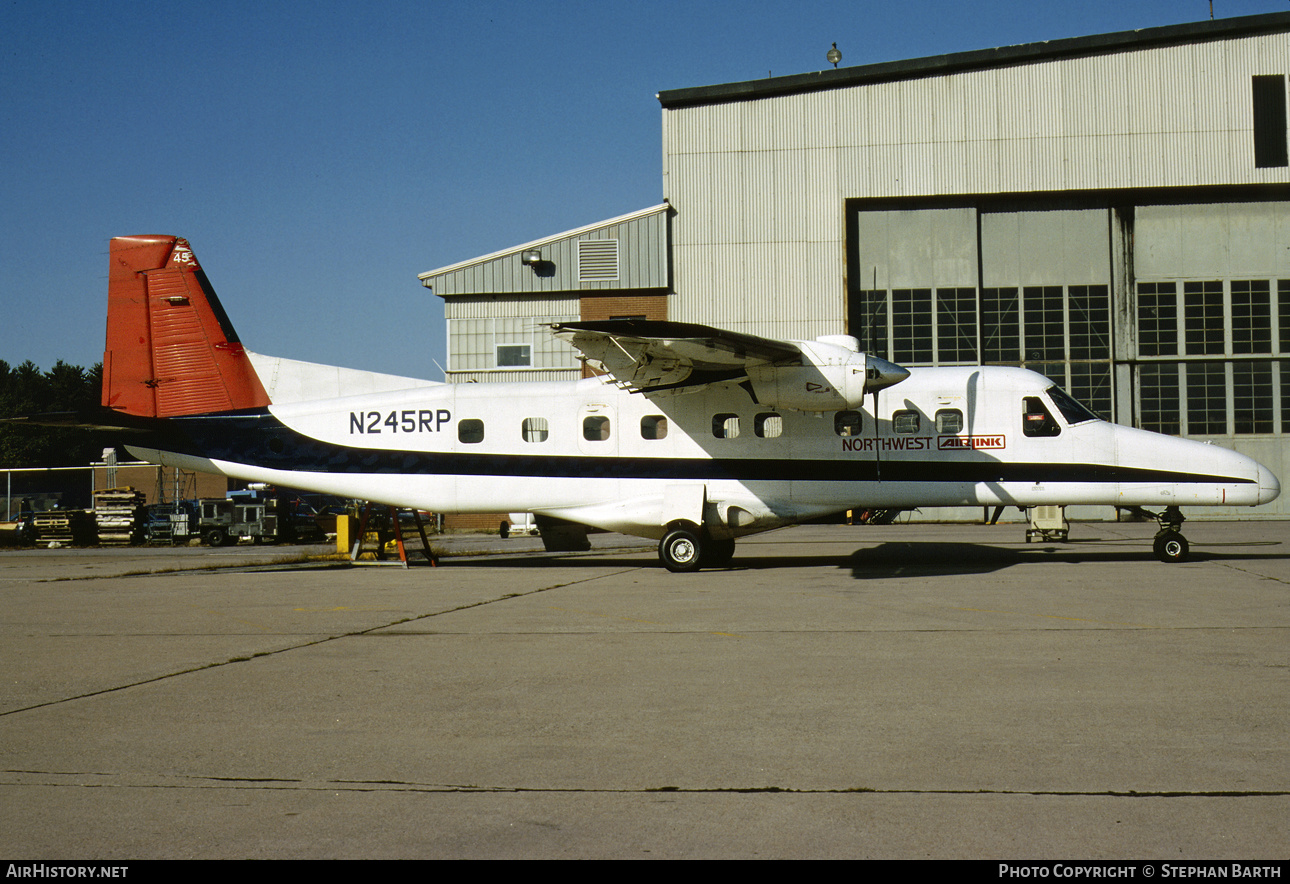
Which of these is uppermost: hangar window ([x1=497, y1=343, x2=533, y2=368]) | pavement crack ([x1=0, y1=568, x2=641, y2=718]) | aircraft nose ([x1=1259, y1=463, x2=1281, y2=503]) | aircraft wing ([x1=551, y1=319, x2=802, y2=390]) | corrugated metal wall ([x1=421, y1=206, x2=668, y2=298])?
corrugated metal wall ([x1=421, y1=206, x2=668, y2=298])

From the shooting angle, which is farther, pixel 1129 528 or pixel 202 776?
pixel 1129 528

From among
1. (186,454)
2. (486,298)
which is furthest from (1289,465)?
(186,454)

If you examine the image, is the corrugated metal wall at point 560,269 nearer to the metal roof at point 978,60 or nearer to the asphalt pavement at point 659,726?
the metal roof at point 978,60

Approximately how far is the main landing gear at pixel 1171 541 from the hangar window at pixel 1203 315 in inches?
796

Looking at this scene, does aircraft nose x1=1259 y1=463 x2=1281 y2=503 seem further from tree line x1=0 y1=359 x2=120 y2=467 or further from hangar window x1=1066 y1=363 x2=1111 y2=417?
tree line x1=0 y1=359 x2=120 y2=467

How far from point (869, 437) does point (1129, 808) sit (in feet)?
38.2

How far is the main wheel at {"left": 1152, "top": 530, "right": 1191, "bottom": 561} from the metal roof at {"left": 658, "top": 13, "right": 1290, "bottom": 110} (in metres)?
22.2

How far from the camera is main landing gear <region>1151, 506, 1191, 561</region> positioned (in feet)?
50.4

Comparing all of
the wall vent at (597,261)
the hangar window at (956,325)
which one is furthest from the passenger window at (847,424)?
the wall vent at (597,261)

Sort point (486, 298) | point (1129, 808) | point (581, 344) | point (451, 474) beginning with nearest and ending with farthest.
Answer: point (1129, 808)
point (581, 344)
point (451, 474)
point (486, 298)

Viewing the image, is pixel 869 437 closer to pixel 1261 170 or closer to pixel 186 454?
pixel 186 454

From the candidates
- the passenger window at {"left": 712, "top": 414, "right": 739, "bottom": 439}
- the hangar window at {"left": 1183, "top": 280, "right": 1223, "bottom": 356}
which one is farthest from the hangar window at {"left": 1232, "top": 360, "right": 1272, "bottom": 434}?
the passenger window at {"left": 712, "top": 414, "right": 739, "bottom": 439}

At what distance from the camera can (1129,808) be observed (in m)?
4.02

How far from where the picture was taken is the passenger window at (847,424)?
1551 cm
